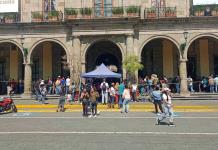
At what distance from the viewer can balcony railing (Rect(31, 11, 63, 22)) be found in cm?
3053

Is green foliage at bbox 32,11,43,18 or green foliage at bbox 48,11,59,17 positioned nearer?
green foliage at bbox 48,11,59,17

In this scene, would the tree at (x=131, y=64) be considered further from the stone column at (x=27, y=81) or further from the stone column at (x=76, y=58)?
the stone column at (x=27, y=81)

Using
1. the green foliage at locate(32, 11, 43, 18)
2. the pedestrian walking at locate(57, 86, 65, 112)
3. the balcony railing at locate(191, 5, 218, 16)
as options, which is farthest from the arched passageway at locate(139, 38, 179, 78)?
the pedestrian walking at locate(57, 86, 65, 112)

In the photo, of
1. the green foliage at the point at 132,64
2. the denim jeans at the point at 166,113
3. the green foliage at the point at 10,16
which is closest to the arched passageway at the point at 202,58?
the green foliage at the point at 132,64

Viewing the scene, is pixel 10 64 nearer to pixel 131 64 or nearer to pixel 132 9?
pixel 131 64

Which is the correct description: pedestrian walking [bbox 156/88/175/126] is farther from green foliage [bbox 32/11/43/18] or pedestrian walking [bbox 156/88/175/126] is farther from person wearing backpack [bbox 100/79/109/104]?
green foliage [bbox 32/11/43/18]

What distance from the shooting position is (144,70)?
3281 centimetres

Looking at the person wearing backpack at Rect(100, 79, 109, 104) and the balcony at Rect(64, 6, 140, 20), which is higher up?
the balcony at Rect(64, 6, 140, 20)

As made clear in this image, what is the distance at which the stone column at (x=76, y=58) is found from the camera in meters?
29.9
